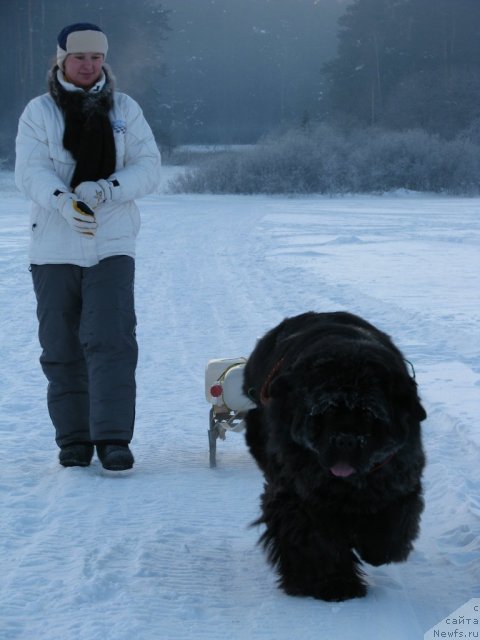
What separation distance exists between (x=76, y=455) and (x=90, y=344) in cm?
55

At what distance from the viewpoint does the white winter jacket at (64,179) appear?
4562mm

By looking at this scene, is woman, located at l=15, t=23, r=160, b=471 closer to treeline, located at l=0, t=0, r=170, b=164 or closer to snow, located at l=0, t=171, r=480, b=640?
snow, located at l=0, t=171, r=480, b=640

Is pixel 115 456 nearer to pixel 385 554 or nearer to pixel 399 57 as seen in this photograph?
pixel 385 554

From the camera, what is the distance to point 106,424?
15.3 ft

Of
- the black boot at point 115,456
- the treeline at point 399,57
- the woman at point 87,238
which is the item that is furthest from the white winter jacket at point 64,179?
the treeline at point 399,57

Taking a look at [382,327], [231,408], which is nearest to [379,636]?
[231,408]

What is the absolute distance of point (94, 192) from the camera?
446 cm

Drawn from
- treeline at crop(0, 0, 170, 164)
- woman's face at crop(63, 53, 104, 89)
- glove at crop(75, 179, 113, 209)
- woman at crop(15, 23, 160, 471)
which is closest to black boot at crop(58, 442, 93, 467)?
woman at crop(15, 23, 160, 471)

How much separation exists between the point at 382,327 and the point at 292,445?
213 inches

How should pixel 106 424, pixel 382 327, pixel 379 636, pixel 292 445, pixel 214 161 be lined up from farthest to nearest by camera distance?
1. pixel 214 161
2. pixel 382 327
3. pixel 106 424
4. pixel 292 445
5. pixel 379 636

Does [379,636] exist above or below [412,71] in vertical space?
below

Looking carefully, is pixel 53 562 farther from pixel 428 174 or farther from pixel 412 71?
pixel 412 71

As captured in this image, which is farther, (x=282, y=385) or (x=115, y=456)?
(x=115, y=456)

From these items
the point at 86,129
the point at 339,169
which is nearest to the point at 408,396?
the point at 86,129
